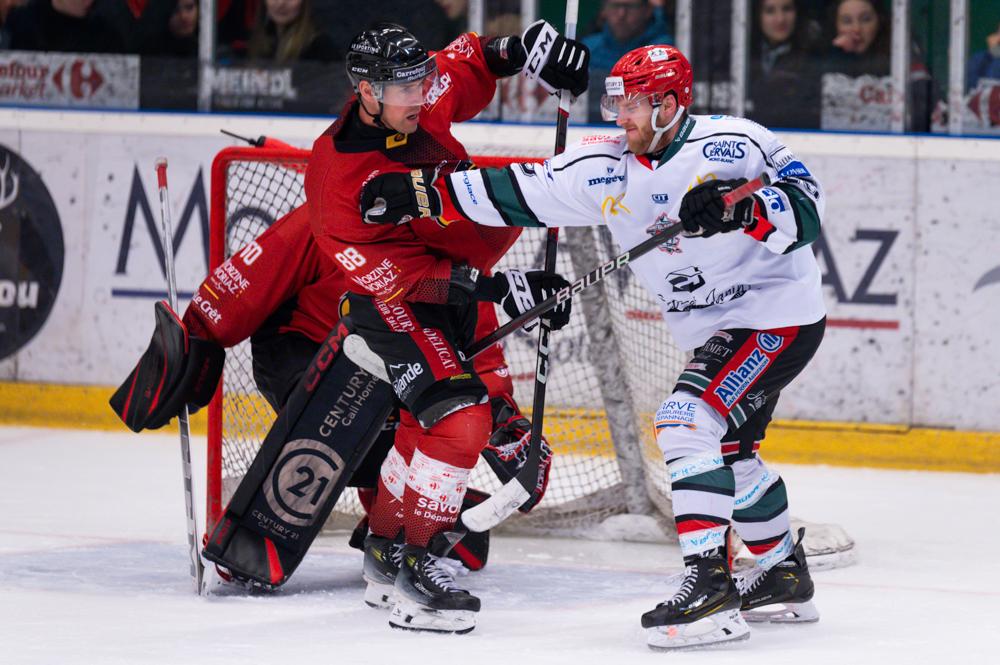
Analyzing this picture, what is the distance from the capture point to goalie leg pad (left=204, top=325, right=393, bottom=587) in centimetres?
337

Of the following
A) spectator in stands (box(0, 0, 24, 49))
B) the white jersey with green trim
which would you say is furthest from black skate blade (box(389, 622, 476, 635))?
spectator in stands (box(0, 0, 24, 49))

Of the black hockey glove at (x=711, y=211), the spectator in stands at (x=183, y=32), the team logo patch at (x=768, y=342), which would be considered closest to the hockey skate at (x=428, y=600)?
the team logo patch at (x=768, y=342)

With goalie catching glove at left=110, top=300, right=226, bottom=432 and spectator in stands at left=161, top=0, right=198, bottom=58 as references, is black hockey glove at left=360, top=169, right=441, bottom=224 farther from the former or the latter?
spectator in stands at left=161, top=0, right=198, bottom=58

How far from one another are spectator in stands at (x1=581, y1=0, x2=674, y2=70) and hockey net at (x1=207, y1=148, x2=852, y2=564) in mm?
1303

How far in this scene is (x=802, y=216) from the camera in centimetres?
291

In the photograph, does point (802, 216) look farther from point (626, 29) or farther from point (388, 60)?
point (626, 29)

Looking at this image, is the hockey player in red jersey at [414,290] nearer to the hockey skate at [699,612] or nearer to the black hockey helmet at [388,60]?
the black hockey helmet at [388,60]

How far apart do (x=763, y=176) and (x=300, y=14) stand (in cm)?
299

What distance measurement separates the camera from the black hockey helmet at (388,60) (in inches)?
123

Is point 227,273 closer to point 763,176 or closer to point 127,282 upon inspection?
point 763,176

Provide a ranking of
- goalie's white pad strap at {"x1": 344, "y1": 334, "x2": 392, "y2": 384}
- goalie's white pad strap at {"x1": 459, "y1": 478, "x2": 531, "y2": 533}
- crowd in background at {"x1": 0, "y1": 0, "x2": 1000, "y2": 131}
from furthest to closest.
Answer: crowd in background at {"x1": 0, "y1": 0, "x2": 1000, "y2": 131} → goalie's white pad strap at {"x1": 344, "y1": 334, "x2": 392, "y2": 384} → goalie's white pad strap at {"x1": 459, "y1": 478, "x2": 531, "y2": 533}

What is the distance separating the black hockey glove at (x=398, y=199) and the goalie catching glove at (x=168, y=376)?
554 millimetres

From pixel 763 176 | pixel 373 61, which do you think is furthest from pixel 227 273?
pixel 763 176

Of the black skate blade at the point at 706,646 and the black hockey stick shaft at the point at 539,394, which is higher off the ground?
the black hockey stick shaft at the point at 539,394
